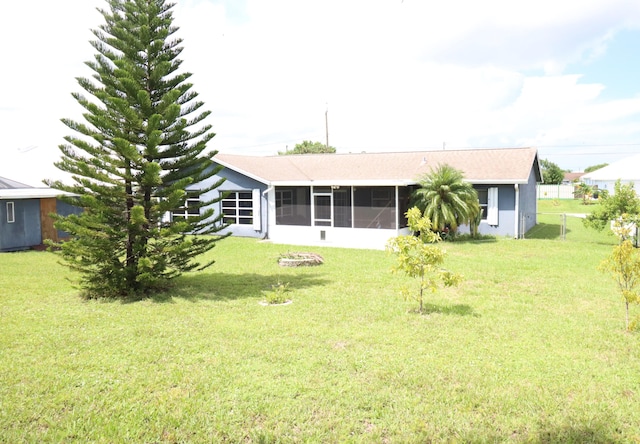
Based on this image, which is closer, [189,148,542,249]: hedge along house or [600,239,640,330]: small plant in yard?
[600,239,640,330]: small plant in yard

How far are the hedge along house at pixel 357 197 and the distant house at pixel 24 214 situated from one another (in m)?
5.85

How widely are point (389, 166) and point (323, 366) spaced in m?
17.5

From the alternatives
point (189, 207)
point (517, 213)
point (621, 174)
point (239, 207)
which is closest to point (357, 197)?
point (239, 207)

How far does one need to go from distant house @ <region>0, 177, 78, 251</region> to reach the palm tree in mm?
13201

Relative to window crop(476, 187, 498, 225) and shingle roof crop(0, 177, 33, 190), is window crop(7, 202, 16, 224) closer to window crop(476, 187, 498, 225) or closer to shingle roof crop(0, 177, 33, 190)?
shingle roof crop(0, 177, 33, 190)

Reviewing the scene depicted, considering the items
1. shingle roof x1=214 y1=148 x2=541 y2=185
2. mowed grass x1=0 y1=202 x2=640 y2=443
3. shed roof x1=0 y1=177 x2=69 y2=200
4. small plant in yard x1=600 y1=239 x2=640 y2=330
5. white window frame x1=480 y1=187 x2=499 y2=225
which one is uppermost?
shingle roof x1=214 y1=148 x2=541 y2=185

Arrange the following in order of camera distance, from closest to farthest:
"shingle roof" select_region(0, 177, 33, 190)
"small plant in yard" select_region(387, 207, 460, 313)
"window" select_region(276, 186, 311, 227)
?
"small plant in yard" select_region(387, 207, 460, 313) < "shingle roof" select_region(0, 177, 33, 190) < "window" select_region(276, 186, 311, 227)

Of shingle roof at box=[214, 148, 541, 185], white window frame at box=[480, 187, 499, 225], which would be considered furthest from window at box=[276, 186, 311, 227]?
white window frame at box=[480, 187, 499, 225]

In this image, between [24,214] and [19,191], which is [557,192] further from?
[19,191]

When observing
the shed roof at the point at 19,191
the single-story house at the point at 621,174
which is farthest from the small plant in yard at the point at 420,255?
the single-story house at the point at 621,174

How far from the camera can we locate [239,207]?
69.1 ft

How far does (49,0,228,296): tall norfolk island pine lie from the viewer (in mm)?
9453

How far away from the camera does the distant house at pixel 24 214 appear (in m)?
17.7

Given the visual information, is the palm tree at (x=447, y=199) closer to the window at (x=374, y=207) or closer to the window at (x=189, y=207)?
the window at (x=374, y=207)
